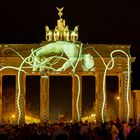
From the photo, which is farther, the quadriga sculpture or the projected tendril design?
the quadriga sculpture

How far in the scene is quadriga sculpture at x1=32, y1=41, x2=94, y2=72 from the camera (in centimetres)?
6581

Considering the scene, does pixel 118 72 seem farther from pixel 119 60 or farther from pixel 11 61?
pixel 11 61

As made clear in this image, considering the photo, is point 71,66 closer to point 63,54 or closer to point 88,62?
point 88,62

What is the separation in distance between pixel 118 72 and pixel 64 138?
63.9 m

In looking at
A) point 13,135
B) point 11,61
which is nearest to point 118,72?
point 11,61

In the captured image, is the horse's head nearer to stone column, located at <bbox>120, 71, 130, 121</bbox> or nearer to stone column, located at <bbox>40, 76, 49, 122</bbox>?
stone column, located at <bbox>120, 71, 130, 121</bbox>

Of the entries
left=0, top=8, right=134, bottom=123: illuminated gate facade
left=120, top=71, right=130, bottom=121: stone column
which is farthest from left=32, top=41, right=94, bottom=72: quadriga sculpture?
left=120, top=71, right=130, bottom=121: stone column

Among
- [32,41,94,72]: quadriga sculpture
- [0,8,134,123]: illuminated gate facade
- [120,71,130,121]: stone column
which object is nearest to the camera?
[32,41,94,72]: quadriga sculpture

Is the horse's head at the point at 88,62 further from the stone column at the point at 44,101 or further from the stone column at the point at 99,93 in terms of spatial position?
the stone column at the point at 44,101

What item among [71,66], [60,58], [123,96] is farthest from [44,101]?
[60,58]

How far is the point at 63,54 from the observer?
72250mm

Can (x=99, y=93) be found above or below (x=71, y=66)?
below

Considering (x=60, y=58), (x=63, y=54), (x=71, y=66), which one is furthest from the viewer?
(x=71, y=66)

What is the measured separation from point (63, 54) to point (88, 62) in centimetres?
492
